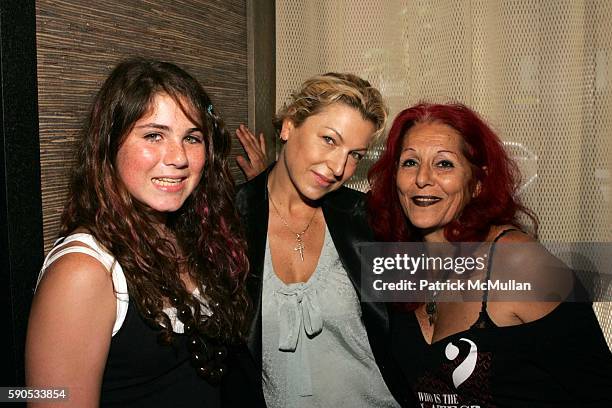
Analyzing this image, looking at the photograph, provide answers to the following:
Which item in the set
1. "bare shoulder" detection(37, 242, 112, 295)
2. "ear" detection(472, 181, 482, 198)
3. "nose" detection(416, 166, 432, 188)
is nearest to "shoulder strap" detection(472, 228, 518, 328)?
"ear" detection(472, 181, 482, 198)

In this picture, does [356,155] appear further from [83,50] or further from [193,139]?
[83,50]

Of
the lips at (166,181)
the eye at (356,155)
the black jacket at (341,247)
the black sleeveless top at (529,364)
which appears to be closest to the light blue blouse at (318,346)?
the black jacket at (341,247)

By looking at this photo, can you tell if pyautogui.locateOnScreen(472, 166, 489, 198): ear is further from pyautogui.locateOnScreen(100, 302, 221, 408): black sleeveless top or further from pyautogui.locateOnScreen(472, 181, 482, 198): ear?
pyautogui.locateOnScreen(100, 302, 221, 408): black sleeveless top

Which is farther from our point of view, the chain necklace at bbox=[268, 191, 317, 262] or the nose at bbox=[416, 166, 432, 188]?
the chain necklace at bbox=[268, 191, 317, 262]

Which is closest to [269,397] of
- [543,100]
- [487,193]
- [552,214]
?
[487,193]

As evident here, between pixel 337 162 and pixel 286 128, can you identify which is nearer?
pixel 337 162

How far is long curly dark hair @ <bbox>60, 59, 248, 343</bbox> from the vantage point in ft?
3.45

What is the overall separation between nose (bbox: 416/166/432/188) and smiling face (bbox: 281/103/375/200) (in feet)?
0.61

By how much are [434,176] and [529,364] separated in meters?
0.57

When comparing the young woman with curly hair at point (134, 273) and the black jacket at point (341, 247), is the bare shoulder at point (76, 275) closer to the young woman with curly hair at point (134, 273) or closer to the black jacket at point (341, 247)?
the young woman with curly hair at point (134, 273)

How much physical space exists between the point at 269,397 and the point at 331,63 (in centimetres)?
121

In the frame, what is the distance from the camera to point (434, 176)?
1550 millimetres

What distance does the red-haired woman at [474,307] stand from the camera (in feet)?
4.58

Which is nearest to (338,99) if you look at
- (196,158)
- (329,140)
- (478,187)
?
(329,140)
